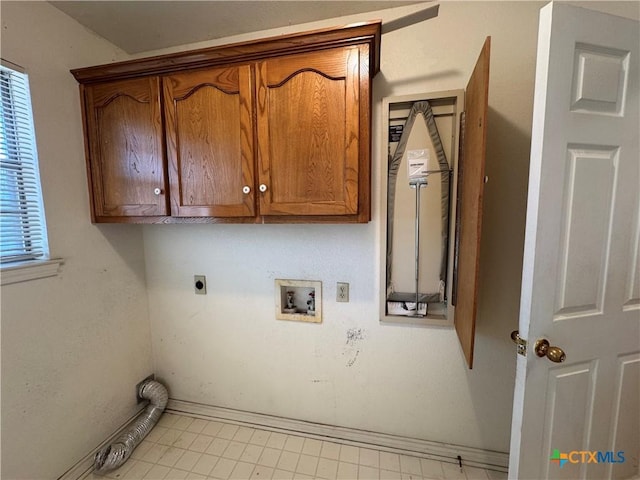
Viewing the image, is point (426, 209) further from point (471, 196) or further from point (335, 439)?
point (335, 439)

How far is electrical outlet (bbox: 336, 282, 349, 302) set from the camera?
1.48 meters

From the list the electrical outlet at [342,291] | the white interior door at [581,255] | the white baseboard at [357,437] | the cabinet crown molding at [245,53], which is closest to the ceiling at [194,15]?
the cabinet crown molding at [245,53]

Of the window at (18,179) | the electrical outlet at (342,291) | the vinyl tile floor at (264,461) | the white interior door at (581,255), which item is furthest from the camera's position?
the electrical outlet at (342,291)

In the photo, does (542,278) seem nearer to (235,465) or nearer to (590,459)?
(590,459)

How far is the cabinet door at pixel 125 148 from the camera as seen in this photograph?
1284 mm

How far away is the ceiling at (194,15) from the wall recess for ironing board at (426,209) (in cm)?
55

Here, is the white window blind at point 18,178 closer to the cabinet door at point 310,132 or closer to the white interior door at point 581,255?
the cabinet door at point 310,132

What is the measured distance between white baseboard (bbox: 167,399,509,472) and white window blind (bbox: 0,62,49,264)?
135 centimetres

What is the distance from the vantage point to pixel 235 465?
4.61 ft

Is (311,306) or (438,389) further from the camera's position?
(311,306)

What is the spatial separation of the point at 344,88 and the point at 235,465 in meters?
2.00

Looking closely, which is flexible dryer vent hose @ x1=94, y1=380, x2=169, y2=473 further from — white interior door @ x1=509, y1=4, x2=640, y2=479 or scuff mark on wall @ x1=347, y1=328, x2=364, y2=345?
white interior door @ x1=509, y1=4, x2=640, y2=479

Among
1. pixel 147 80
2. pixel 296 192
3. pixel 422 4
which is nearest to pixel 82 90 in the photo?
pixel 147 80

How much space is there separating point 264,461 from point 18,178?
74.4 inches
